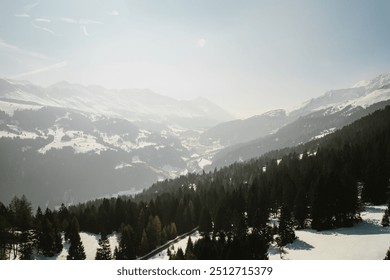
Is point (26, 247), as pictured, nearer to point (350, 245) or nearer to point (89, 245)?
point (89, 245)

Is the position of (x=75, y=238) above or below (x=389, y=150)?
below

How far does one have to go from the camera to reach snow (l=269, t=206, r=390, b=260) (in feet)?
88.3

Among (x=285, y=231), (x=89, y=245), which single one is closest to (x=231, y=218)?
(x=285, y=231)

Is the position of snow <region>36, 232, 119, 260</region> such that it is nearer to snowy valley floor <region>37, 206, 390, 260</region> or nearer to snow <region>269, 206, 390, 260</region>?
snowy valley floor <region>37, 206, 390, 260</region>

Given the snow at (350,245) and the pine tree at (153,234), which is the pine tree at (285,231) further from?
the pine tree at (153,234)

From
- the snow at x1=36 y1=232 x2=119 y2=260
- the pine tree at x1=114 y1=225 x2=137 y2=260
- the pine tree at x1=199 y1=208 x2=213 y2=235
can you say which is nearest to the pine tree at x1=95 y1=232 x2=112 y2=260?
the pine tree at x1=114 y1=225 x2=137 y2=260

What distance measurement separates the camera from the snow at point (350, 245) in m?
26.9

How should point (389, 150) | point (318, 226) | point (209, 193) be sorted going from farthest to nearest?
point (209, 193)
point (389, 150)
point (318, 226)

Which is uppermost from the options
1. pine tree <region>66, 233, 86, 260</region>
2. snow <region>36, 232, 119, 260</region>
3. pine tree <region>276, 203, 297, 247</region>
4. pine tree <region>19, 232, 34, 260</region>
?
pine tree <region>276, 203, 297, 247</region>

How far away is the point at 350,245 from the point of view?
3108 centimetres
